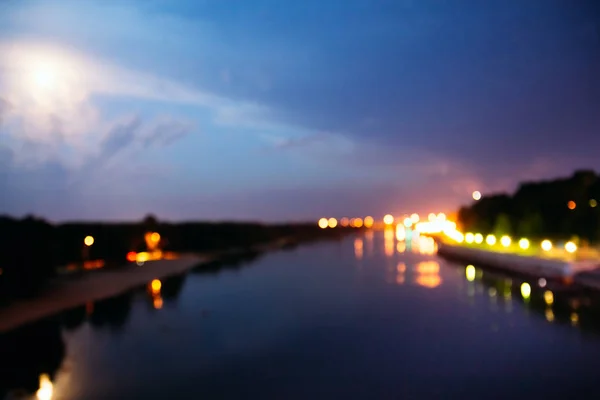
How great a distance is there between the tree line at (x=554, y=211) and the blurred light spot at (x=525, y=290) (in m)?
7.97

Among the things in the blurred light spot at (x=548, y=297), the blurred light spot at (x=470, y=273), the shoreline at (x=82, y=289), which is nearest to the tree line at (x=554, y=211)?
the blurred light spot at (x=470, y=273)

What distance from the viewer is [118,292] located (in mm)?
22234

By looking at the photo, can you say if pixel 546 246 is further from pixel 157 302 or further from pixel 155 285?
pixel 157 302

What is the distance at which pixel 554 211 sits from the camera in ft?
111

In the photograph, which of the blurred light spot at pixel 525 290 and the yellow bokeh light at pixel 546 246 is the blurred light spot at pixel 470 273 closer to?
the blurred light spot at pixel 525 290

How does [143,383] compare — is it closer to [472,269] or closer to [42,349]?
[42,349]

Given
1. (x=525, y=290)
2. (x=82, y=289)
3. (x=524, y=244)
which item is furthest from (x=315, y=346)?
(x=524, y=244)

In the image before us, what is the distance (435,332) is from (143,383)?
676 cm

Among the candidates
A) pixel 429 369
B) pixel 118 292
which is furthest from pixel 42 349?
pixel 118 292

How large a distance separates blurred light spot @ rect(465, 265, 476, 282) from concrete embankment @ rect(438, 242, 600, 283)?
1029 mm

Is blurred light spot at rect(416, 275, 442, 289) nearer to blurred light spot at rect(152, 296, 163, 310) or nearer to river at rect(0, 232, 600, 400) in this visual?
river at rect(0, 232, 600, 400)

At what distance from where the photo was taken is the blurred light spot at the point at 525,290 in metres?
19.8

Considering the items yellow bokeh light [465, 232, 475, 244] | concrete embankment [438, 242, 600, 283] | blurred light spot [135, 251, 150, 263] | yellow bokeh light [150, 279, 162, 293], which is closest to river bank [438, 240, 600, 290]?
concrete embankment [438, 242, 600, 283]

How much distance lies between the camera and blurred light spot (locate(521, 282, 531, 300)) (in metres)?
19.8
